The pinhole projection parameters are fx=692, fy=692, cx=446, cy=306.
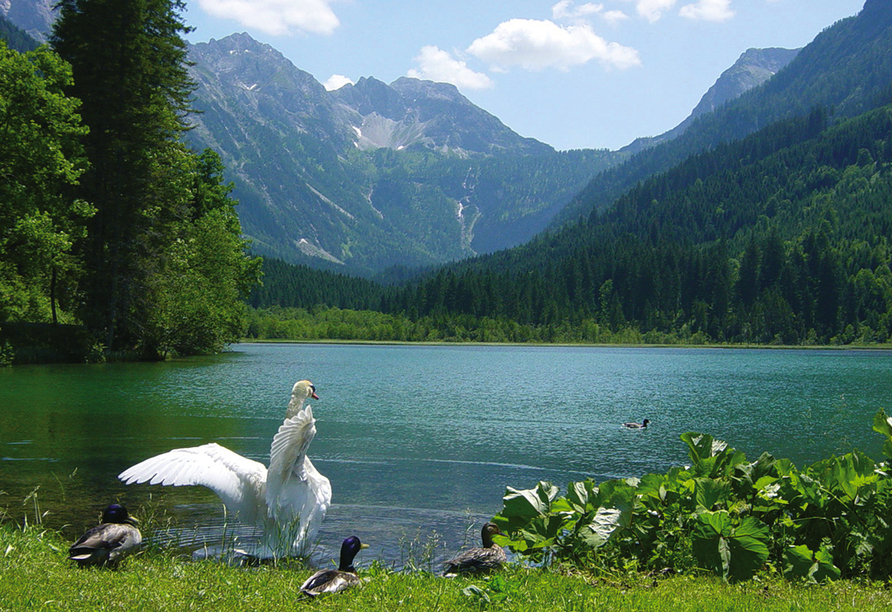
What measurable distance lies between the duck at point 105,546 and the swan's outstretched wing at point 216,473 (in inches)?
46.7

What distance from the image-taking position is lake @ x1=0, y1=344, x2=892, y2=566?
1254cm

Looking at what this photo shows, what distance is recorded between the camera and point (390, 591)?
21.2 feet

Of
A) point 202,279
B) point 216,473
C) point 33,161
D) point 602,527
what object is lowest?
point 602,527

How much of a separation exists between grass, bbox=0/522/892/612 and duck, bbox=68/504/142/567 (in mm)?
172

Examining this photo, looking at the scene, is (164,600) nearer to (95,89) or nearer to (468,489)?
(468,489)

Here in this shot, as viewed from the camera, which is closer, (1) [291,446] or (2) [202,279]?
(1) [291,446]

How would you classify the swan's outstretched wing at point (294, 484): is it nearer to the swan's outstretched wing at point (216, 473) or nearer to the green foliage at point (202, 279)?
the swan's outstretched wing at point (216, 473)

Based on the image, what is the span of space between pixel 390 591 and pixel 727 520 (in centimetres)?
357

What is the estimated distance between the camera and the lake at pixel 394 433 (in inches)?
494

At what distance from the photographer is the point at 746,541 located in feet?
23.5

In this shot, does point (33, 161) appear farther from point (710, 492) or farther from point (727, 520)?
point (727, 520)

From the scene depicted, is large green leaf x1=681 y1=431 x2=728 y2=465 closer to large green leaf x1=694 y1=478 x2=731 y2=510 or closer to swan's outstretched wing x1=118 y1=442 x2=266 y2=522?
large green leaf x1=694 y1=478 x2=731 y2=510

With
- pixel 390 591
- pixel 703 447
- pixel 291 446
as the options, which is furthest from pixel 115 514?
pixel 703 447

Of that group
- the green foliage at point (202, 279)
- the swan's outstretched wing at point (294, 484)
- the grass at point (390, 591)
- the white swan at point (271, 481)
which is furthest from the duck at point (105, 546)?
the green foliage at point (202, 279)
